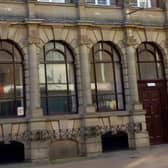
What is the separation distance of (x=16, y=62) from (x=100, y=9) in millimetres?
4730

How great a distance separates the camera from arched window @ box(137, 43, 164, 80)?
19.7 meters

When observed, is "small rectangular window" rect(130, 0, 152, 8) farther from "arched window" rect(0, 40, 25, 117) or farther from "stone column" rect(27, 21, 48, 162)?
"arched window" rect(0, 40, 25, 117)

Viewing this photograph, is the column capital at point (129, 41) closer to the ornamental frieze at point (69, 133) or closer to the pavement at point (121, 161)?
the ornamental frieze at point (69, 133)

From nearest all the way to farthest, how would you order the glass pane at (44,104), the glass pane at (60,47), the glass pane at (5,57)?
the glass pane at (5,57) < the glass pane at (44,104) < the glass pane at (60,47)

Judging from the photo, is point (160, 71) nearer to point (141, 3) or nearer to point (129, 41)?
point (129, 41)

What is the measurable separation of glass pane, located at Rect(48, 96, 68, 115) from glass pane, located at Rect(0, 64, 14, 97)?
1737mm

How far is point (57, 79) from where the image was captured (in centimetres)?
1797

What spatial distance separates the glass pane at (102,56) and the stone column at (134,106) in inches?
35.8

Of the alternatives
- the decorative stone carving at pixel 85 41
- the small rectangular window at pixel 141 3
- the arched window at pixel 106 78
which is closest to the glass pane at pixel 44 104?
the arched window at pixel 106 78

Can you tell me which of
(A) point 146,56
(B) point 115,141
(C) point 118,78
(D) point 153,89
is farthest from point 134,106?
(A) point 146,56

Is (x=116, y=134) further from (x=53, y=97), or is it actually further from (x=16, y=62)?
(x=16, y=62)

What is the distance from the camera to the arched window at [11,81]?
17.0m

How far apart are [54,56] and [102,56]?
2333 millimetres

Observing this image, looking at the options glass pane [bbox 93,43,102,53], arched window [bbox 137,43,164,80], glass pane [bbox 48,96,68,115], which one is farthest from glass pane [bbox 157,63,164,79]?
glass pane [bbox 48,96,68,115]
